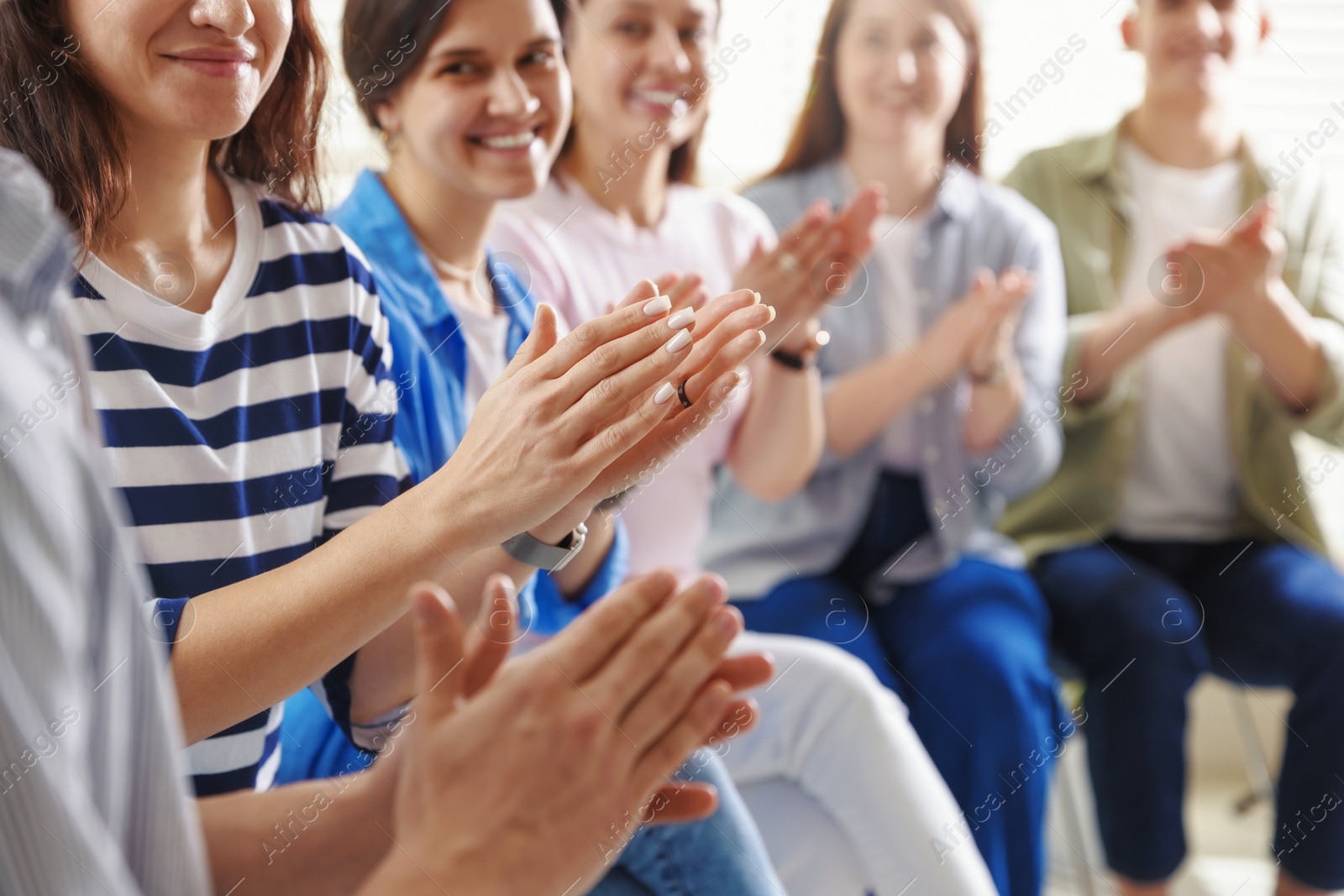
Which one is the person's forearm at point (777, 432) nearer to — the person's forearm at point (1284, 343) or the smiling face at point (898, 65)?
the smiling face at point (898, 65)

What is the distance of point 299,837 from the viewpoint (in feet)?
2.00

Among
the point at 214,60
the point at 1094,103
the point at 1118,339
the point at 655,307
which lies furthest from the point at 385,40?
the point at 1094,103

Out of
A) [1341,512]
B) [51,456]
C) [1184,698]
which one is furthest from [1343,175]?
[51,456]

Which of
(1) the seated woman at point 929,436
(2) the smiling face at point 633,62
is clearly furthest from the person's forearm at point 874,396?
(2) the smiling face at point 633,62

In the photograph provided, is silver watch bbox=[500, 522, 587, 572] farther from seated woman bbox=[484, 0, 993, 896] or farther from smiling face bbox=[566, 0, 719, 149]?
smiling face bbox=[566, 0, 719, 149]

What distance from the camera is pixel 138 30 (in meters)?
0.68

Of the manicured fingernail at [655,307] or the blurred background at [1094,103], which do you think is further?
the blurred background at [1094,103]

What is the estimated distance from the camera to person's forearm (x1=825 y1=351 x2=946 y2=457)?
4.51 ft

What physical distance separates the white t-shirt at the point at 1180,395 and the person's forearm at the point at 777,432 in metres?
0.56

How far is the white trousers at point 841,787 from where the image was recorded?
0.98 metres

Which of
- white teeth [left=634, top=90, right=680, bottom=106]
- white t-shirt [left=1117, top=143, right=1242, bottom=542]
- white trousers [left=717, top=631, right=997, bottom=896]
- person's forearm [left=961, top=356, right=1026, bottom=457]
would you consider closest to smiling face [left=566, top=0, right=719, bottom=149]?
white teeth [left=634, top=90, right=680, bottom=106]

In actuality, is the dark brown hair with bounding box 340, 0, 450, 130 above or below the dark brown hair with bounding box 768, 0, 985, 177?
above

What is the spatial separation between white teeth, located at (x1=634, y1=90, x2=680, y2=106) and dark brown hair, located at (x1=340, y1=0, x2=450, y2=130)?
34cm

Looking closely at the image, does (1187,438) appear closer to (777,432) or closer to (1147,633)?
(1147,633)
